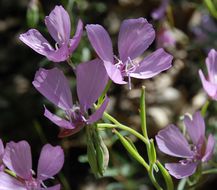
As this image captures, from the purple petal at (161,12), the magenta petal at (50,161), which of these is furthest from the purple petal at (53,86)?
the purple petal at (161,12)

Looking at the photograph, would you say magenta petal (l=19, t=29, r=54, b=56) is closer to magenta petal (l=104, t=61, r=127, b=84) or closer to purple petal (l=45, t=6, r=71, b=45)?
purple petal (l=45, t=6, r=71, b=45)

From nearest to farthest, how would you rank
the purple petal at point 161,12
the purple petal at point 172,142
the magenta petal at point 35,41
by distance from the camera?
the magenta petal at point 35,41
the purple petal at point 172,142
the purple petal at point 161,12

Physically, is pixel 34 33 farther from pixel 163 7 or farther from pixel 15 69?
pixel 15 69

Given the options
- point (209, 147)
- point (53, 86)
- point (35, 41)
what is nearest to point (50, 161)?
point (53, 86)

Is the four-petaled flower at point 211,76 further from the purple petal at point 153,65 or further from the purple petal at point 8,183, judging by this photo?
the purple petal at point 8,183

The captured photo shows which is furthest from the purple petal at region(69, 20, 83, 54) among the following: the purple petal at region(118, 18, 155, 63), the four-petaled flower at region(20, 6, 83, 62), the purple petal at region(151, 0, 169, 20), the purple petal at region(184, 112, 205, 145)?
the purple petal at region(151, 0, 169, 20)

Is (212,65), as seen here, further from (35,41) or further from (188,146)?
(35,41)
